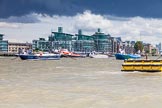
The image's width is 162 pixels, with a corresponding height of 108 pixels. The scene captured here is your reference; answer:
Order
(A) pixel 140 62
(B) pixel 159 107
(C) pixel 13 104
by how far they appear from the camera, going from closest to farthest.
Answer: (B) pixel 159 107
(C) pixel 13 104
(A) pixel 140 62

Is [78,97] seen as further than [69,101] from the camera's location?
Yes

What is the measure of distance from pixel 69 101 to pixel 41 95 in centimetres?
296

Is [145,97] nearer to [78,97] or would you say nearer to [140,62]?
[78,97]

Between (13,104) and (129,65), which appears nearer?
(13,104)

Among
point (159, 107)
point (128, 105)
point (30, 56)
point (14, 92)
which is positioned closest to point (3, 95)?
point (14, 92)

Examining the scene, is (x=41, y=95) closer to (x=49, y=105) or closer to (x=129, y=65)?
(x=49, y=105)

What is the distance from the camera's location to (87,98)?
2266cm

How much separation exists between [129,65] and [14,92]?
2538 cm

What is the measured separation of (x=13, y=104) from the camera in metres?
20.3

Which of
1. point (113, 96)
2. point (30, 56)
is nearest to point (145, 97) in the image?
point (113, 96)

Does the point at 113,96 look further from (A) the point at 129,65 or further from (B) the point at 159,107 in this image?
(A) the point at 129,65

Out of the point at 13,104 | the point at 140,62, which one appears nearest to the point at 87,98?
the point at 13,104

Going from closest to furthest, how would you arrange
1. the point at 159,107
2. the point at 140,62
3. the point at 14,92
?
the point at 159,107, the point at 14,92, the point at 140,62

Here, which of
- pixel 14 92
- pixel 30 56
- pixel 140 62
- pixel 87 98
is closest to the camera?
pixel 87 98
